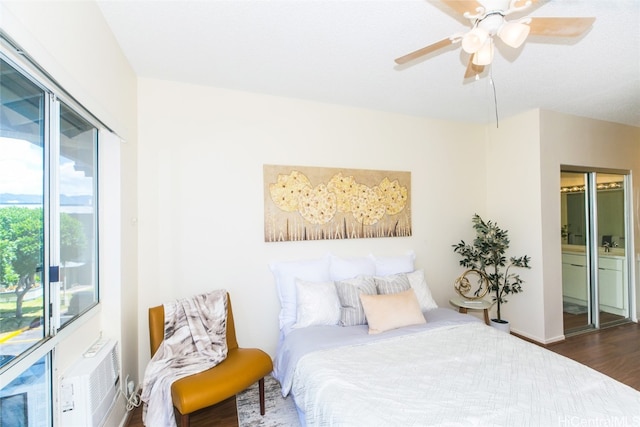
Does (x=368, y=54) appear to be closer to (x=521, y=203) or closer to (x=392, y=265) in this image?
(x=392, y=265)

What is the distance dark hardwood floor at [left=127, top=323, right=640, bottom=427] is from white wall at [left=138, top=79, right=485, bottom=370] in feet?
2.02

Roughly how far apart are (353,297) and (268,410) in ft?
3.60

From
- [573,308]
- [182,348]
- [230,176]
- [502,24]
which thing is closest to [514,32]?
[502,24]

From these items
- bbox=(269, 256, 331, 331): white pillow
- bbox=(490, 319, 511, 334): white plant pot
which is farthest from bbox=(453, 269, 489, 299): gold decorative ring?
bbox=(269, 256, 331, 331): white pillow

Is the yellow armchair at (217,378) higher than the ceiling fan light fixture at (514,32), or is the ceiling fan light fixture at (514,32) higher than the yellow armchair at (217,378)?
the ceiling fan light fixture at (514,32)

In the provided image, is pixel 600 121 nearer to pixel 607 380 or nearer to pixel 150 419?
pixel 607 380

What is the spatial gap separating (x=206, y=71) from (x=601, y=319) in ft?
18.8

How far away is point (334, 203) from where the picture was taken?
3.10 m

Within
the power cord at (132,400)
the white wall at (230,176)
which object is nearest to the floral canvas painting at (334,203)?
the white wall at (230,176)

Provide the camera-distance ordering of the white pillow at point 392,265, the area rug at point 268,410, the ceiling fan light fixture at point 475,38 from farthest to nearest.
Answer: the white pillow at point 392,265
the area rug at point 268,410
the ceiling fan light fixture at point 475,38

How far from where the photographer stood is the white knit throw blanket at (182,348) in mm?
1869

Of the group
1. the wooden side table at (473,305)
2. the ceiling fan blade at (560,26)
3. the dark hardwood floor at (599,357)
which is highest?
the ceiling fan blade at (560,26)

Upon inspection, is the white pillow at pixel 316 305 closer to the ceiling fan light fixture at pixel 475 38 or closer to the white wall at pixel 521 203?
the ceiling fan light fixture at pixel 475 38

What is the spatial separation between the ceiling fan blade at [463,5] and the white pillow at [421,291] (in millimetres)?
2226
